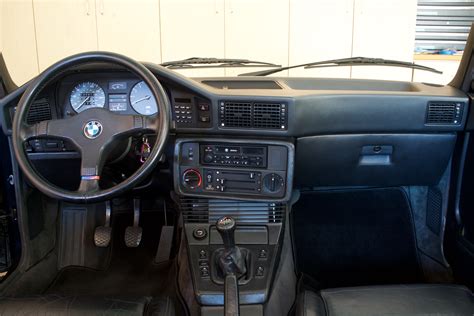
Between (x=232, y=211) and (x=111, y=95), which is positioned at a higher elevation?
(x=111, y=95)

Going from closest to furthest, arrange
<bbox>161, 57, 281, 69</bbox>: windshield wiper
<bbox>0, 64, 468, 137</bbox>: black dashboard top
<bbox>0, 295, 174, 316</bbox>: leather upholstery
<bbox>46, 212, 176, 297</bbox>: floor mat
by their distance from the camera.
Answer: <bbox>0, 295, 174, 316</bbox>: leather upholstery
<bbox>0, 64, 468, 137</bbox>: black dashboard top
<bbox>46, 212, 176, 297</bbox>: floor mat
<bbox>161, 57, 281, 69</bbox>: windshield wiper

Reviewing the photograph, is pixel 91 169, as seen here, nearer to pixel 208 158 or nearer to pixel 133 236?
pixel 208 158

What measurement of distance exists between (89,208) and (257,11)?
2432 millimetres

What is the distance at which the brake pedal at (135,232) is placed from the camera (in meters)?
1.77

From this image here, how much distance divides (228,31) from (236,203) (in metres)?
2.54

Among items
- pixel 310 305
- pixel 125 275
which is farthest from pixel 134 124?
pixel 125 275

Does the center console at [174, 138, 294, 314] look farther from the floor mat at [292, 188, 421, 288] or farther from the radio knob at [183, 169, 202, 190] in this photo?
the floor mat at [292, 188, 421, 288]

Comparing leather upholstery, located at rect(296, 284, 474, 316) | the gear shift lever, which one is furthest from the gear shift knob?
leather upholstery, located at rect(296, 284, 474, 316)

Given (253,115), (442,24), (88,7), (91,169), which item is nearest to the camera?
(91,169)

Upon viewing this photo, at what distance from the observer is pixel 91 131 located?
106cm

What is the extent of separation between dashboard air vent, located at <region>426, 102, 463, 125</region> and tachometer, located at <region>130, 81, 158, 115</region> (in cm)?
91

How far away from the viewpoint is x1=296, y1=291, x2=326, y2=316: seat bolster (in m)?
1.10

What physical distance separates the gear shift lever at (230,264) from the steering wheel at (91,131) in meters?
0.27

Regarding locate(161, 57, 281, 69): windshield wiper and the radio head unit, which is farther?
locate(161, 57, 281, 69): windshield wiper
